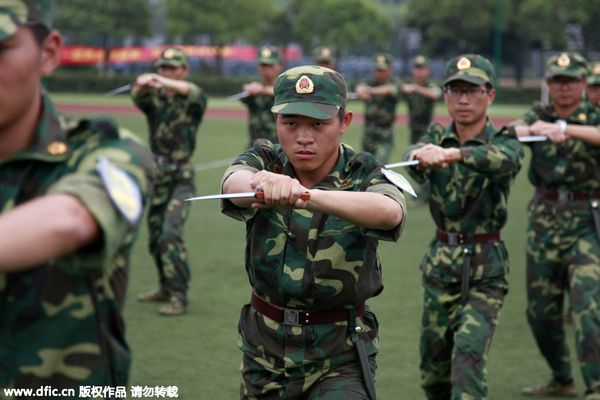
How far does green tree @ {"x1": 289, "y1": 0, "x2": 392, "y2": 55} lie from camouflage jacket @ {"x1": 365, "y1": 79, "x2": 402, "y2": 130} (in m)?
50.6

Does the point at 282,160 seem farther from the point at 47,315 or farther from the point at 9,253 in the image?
the point at 9,253

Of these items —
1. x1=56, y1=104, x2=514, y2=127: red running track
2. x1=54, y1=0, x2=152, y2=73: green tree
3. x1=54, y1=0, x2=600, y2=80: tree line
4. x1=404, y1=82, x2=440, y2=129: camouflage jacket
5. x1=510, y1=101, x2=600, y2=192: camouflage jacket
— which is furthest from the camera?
x1=54, y1=0, x2=152, y2=73: green tree

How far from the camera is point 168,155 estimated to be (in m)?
9.80

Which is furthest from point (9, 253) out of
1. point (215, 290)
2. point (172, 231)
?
point (215, 290)

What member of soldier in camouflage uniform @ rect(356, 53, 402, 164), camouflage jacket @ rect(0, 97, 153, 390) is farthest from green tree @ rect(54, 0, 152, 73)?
camouflage jacket @ rect(0, 97, 153, 390)

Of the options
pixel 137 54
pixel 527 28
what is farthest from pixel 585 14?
pixel 137 54

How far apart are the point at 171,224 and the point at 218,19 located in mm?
57679

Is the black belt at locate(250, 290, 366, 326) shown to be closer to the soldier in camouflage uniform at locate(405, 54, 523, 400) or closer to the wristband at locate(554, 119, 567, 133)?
the soldier in camouflage uniform at locate(405, 54, 523, 400)

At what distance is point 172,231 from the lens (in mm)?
9367

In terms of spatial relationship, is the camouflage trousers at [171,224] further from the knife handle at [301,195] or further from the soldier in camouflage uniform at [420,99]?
the soldier in camouflage uniform at [420,99]

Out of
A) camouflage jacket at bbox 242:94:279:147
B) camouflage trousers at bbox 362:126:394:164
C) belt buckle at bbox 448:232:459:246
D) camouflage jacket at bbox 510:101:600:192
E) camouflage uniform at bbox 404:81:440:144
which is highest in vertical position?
camouflage jacket at bbox 510:101:600:192

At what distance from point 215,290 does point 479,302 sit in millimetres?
4819

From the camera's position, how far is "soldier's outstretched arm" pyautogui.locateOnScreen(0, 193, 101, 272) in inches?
81.5

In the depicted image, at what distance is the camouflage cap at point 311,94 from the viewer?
156 inches
